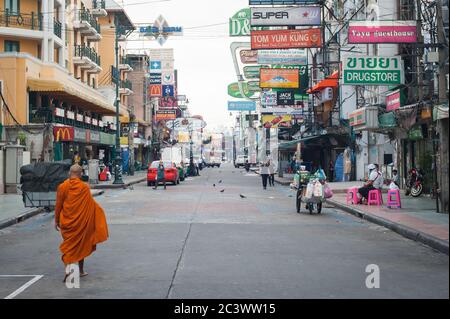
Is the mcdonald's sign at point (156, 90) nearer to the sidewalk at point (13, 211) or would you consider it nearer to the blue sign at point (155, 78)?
the blue sign at point (155, 78)

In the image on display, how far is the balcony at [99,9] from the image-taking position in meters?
58.2

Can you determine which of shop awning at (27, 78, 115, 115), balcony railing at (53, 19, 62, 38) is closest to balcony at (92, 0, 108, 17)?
shop awning at (27, 78, 115, 115)

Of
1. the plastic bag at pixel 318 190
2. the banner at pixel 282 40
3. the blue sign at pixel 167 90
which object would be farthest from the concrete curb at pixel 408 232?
the blue sign at pixel 167 90

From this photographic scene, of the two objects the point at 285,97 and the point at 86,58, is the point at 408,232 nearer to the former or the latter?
the point at 285,97

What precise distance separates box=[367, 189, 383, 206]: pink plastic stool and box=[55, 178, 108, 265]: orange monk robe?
14.4m

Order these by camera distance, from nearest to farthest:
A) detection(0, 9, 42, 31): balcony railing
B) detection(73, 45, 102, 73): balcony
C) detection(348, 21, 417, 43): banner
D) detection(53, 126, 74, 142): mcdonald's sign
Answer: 1. detection(348, 21, 417, 43): banner
2. detection(53, 126, 74, 142): mcdonald's sign
3. detection(0, 9, 42, 31): balcony railing
4. detection(73, 45, 102, 73): balcony

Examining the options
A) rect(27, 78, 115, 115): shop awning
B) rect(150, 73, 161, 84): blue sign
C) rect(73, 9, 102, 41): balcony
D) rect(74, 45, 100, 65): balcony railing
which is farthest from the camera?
rect(150, 73, 161, 84): blue sign

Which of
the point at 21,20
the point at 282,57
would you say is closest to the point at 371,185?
the point at 282,57

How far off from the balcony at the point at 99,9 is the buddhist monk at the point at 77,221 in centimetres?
5120

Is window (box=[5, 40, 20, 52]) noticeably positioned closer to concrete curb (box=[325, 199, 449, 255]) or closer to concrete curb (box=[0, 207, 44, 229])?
concrete curb (box=[0, 207, 44, 229])

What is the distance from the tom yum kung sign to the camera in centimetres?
2231

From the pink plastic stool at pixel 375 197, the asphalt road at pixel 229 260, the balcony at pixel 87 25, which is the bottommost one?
the asphalt road at pixel 229 260

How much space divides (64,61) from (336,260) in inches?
1624

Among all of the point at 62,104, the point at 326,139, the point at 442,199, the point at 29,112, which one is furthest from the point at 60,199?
the point at 62,104
